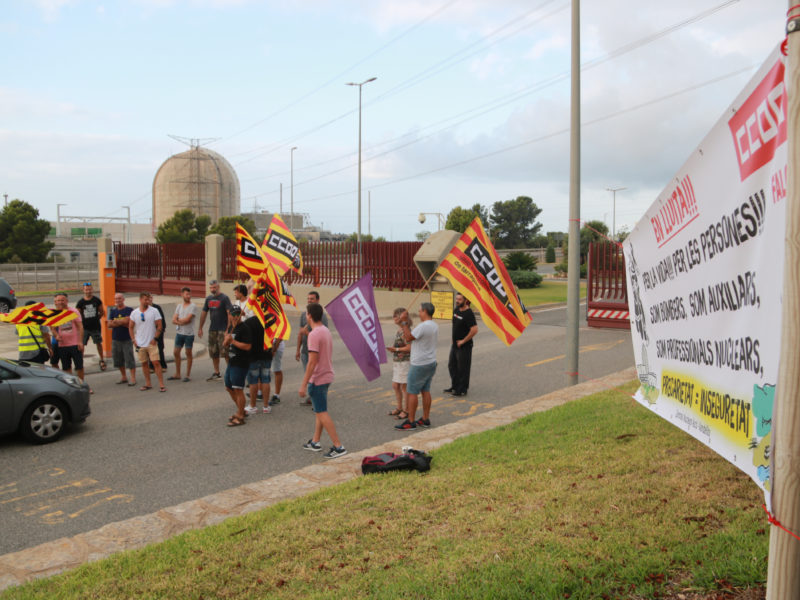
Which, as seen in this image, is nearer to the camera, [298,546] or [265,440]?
[298,546]

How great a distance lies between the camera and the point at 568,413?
838 centimetres

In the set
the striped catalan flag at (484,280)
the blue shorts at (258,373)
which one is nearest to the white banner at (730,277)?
the striped catalan flag at (484,280)

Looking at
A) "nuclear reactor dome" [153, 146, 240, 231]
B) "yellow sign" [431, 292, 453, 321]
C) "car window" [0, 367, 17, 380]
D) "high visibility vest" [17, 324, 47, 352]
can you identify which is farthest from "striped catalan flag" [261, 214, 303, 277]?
"nuclear reactor dome" [153, 146, 240, 231]

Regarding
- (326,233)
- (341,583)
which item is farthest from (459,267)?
(326,233)

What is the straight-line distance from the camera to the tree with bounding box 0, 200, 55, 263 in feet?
170

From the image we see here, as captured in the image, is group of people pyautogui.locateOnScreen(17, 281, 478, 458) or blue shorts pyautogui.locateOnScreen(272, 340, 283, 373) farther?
blue shorts pyautogui.locateOnScreen(272, 340, 283, 373)

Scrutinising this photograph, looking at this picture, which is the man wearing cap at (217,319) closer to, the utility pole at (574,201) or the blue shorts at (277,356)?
the blue shorts at (277,356)

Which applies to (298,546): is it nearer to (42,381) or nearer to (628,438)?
(628,438)

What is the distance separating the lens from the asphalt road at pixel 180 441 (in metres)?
6.58

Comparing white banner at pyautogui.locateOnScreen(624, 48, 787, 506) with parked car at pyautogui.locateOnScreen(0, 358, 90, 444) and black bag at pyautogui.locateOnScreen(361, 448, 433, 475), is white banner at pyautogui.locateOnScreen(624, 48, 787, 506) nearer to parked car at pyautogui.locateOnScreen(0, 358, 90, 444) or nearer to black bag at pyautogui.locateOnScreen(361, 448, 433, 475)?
black bag at pyautogui.locateOnScreen(361, 448, 433, 475)

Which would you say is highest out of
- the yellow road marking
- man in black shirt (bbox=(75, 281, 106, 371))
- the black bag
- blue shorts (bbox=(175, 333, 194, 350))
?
man in black shirt (bbox=(75, 281, 106, 371))

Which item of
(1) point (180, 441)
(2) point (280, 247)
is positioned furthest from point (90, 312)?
(1) point (180, 441)

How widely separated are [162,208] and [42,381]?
8415cm

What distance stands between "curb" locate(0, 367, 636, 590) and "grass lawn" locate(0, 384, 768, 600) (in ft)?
1.34
